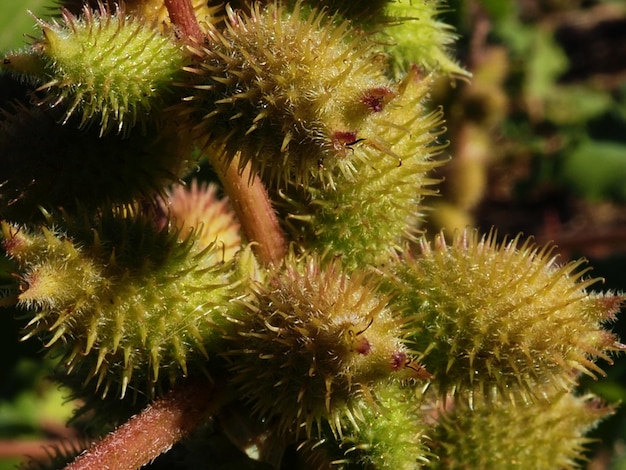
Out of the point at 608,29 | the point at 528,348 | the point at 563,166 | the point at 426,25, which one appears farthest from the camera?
the point at 608,29

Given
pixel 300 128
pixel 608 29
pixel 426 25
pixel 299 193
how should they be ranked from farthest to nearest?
1. pixel 608 29
2. pixel 426 25
3. pixel 299 193
4. pixel 300 128

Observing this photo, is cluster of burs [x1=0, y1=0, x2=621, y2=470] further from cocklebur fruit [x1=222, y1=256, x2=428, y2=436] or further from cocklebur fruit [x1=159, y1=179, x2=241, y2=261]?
cocklebur fruit [x1=159, y1=179, x2=241, y2=261]

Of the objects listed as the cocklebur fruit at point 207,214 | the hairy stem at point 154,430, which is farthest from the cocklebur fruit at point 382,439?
the cocklebur fruit at point 207,214

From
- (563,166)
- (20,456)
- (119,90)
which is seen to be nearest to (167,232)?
(119,90)

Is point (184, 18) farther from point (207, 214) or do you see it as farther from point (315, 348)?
point (207, 214)

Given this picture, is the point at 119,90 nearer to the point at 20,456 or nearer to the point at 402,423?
the point at 402,423

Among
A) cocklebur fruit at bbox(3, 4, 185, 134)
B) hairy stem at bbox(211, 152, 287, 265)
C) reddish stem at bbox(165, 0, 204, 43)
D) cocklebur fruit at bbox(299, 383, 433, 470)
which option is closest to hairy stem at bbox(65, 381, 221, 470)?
cocklebur fruit at bbox(299, 383, 433, 470)
